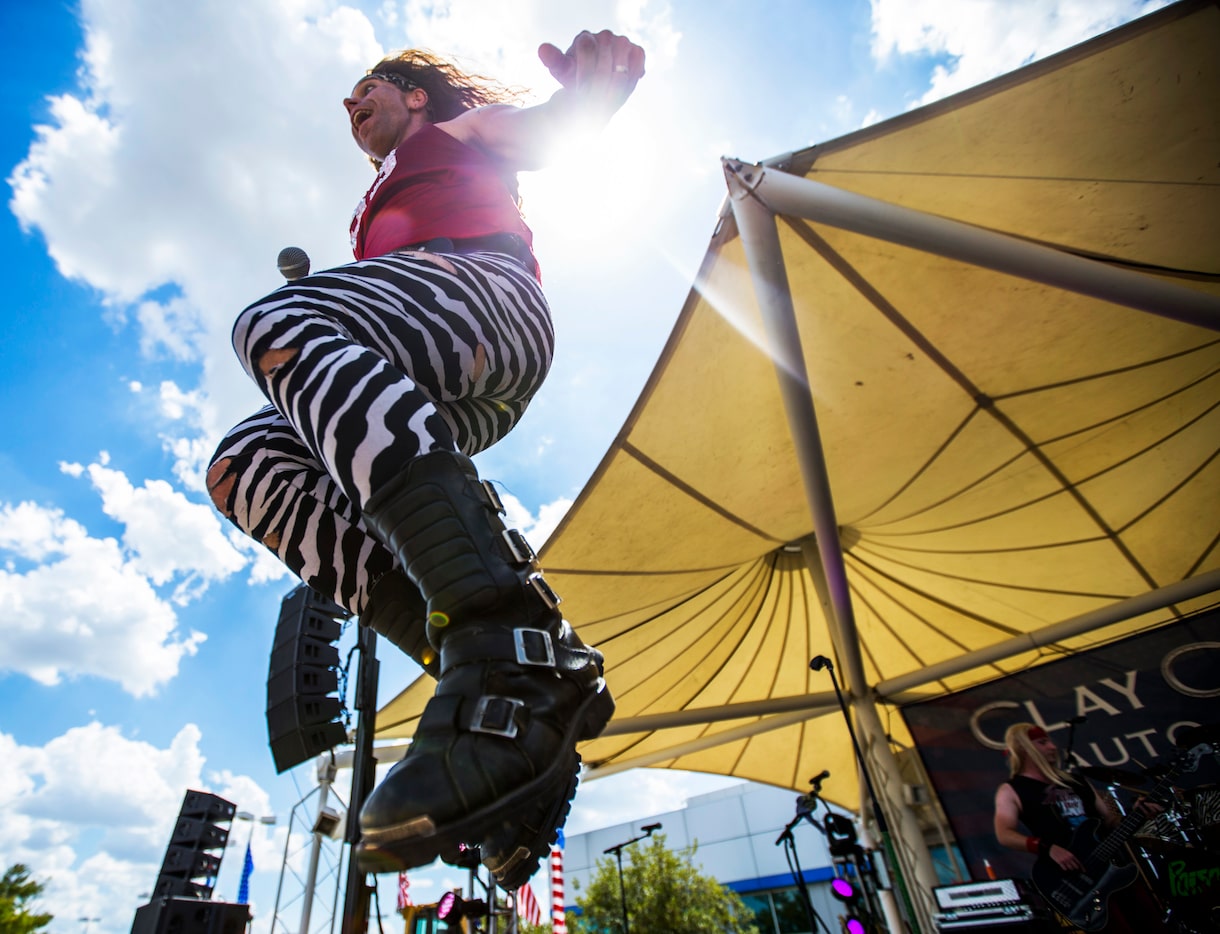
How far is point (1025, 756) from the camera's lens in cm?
473

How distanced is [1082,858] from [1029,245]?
406cm

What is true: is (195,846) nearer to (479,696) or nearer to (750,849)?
(479,696)

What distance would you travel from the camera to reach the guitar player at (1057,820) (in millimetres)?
3580

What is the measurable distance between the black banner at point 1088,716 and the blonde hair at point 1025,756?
95 mm

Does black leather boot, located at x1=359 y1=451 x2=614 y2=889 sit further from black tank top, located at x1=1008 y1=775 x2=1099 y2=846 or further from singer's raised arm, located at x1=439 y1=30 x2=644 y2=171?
black tank top, located at x1=1008 y1=775 x2=1099 y2=846

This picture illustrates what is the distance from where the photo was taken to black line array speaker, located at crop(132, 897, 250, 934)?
108 inches

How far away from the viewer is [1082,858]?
393cm

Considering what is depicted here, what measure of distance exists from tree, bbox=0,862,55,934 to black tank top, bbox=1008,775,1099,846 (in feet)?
78.0

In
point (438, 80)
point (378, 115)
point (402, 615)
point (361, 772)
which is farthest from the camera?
point (361, 772)

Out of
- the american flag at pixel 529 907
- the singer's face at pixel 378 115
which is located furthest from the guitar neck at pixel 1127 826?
the american flag at pixel 529 907

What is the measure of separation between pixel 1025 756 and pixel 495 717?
5.76 metres

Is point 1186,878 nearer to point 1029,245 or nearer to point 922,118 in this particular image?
point 1029,245

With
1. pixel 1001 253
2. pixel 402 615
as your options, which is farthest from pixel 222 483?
pixel 1001 253

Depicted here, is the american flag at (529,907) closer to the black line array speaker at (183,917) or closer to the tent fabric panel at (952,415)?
the tent fabric panel at (952,415)
